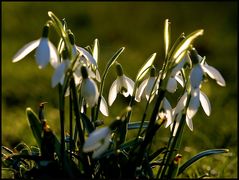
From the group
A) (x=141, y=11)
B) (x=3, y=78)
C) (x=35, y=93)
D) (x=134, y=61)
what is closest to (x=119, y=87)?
(x=35, y=93)

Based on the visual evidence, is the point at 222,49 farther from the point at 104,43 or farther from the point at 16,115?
the point at 16,115

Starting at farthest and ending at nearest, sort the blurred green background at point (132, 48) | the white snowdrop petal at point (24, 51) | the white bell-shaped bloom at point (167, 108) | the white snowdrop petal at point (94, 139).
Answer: the blurred green background at point (132, 48) < the white bell-shaped bloom at point (167, 108) < the white snowdrop petal at point (24, 51) < the white snowdrop petal at point (94, 139)

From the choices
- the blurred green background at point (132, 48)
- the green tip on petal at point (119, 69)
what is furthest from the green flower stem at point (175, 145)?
the blurred green background at point (132, 48)

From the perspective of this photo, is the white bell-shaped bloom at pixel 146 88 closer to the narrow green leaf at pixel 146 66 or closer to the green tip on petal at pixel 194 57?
the narrow green leaf at pixel 146 66

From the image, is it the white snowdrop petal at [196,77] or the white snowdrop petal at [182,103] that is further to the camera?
the white snowdrop petal at [182,103]

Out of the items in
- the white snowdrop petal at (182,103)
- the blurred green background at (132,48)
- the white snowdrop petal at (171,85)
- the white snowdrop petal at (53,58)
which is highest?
the white snowdrop petal at (53,58)

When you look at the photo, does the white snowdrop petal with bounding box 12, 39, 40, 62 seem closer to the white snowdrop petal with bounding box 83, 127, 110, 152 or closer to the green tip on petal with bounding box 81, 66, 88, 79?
the green tip on petal with bounding box 81, 66, 88, 79

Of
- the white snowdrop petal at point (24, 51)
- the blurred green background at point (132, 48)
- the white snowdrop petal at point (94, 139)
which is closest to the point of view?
the white snowdrop petal at point (94, 139)
